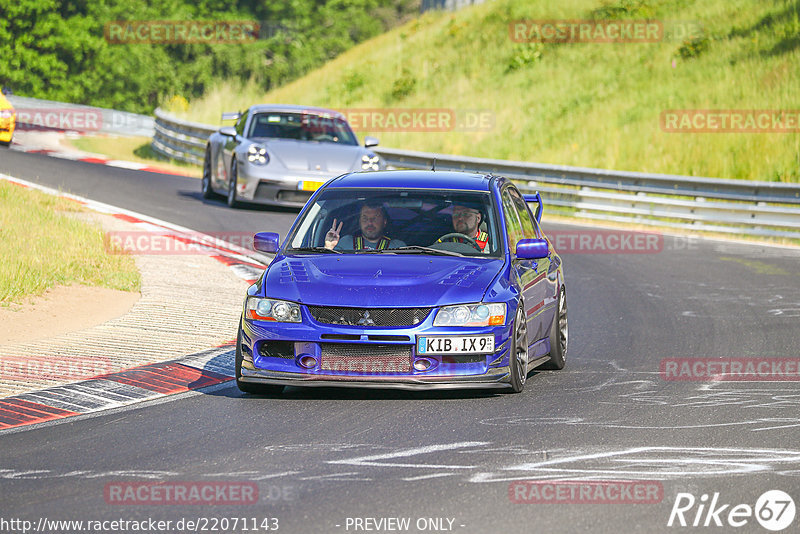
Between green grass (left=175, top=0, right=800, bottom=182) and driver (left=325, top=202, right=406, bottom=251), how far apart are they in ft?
62.7

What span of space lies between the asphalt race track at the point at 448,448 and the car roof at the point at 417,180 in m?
1.48

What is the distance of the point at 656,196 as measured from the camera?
23.9 metres

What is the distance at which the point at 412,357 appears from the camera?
26.6 ft

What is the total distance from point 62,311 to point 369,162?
8.40m

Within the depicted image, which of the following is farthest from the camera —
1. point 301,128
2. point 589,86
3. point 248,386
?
point 589,86

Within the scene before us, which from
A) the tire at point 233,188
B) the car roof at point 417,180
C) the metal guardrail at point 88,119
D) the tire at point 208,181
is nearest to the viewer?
the car roof at point 417,180

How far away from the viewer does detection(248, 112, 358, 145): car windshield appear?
20562 millimetres

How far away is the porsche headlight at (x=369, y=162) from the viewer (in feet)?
64.3

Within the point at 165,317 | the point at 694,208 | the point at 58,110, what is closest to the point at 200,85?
the point at 58,110

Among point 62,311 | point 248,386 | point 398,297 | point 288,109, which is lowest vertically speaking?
point 62,311

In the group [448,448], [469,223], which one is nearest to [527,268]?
[469,223]

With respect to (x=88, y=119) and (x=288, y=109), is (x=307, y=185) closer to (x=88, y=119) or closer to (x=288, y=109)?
(x=288, y=109)

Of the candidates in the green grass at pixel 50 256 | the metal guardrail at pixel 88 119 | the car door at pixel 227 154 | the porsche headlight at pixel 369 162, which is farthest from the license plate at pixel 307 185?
the metal guardrail at pixel 88 119

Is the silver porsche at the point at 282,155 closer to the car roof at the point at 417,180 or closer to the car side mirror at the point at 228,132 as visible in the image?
the car side mirror at the point at 228,132
